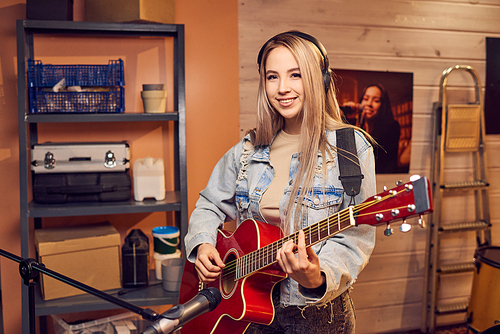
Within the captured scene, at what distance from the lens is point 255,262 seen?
4.12 ft

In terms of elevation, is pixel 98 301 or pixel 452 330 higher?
pixel 98 301

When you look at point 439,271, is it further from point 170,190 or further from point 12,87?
point 12,87

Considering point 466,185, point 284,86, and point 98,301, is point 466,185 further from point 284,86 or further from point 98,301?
point 98,301

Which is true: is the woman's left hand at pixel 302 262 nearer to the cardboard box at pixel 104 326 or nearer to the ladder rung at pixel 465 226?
the cardboard box at pixel 104 326

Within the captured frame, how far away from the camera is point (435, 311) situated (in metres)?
2.73

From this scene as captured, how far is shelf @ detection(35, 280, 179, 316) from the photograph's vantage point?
1973 mm

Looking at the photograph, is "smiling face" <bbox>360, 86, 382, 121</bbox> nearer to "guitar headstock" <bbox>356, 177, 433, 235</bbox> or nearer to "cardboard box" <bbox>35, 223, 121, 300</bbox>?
"cardboard box" <bbox>35, 223, 121, 300</bbox>

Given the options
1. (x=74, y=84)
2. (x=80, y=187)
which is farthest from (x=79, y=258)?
(x=74, y=84)

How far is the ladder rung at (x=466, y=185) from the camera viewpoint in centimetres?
270

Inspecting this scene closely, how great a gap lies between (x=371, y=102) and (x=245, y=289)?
1.72 m

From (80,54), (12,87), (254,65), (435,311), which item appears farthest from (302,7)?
(435,311)

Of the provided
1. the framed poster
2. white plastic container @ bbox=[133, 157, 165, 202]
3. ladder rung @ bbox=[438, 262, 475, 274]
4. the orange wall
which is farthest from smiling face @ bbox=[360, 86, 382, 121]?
white plastic container @ bbox=[133, 157, 165, 202]

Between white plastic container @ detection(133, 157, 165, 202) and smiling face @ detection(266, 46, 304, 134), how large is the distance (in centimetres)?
98

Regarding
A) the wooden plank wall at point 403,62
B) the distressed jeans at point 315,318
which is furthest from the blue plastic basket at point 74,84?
the distressed jeans at point 315,318
